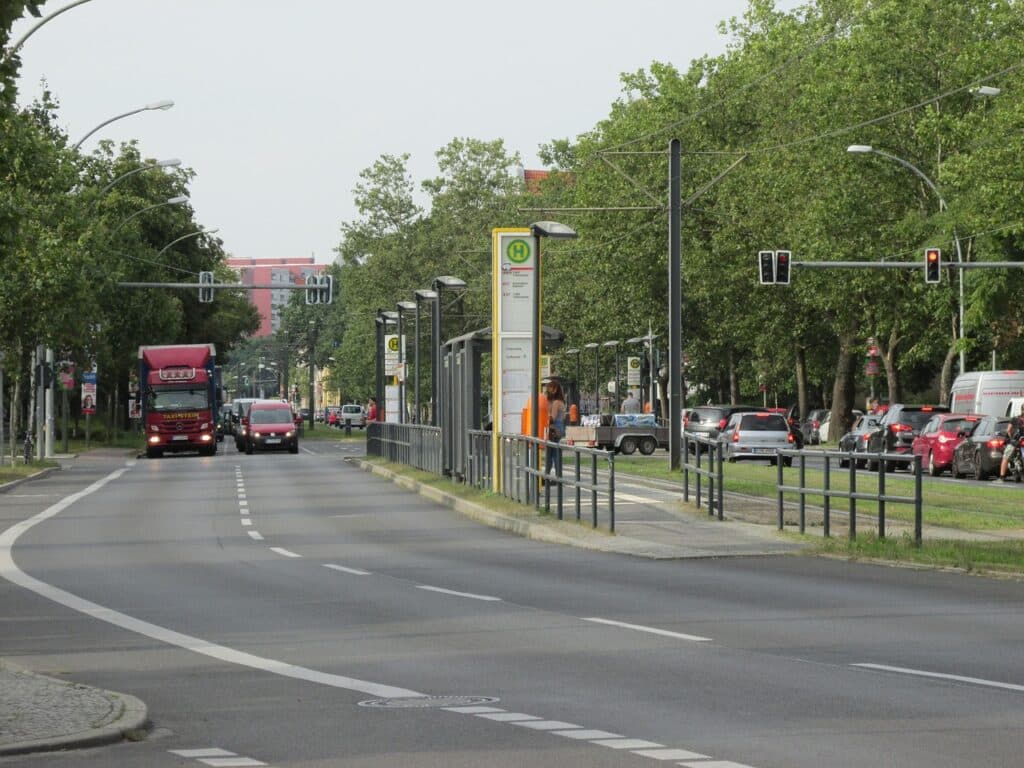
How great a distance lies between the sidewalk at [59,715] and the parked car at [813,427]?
62.1 metres

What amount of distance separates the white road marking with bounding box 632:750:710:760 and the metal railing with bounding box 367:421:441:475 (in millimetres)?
30570

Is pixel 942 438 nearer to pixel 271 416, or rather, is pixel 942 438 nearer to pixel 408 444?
pixel 408 444

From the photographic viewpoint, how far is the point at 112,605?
1554 centimetres

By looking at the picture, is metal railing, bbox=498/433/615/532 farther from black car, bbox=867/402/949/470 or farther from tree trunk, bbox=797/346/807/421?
tree trunk, bbox=797/346/807/421

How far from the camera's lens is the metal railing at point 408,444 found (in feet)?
132

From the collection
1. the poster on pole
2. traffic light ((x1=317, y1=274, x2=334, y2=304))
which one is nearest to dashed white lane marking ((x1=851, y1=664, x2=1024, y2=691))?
traffic light ((x1=317, y1=274, x2=334, y2=304))

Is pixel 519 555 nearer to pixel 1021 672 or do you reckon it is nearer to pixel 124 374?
pixel 1021 672

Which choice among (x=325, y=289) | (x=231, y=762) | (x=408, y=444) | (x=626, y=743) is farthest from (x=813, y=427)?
(x=231, y=762)

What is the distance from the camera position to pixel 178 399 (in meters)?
62.6

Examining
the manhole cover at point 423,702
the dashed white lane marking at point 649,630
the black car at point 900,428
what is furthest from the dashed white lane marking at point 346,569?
the black car at point 900,428

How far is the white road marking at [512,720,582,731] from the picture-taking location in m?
8.88

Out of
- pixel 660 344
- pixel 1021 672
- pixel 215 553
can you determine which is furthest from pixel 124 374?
pixel 1021 672

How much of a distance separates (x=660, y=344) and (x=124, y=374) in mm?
23216

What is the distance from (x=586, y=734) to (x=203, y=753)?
168cm
